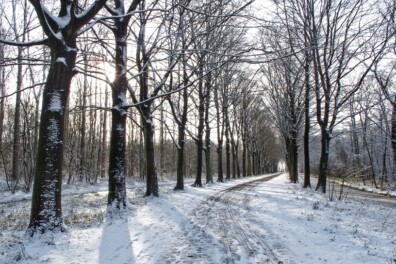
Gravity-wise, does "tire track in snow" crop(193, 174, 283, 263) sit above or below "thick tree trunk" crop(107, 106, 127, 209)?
below

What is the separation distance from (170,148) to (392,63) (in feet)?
150

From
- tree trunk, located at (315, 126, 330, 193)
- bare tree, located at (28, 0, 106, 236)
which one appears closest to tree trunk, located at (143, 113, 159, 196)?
bare tree, located at (28, 0, 106, 236)

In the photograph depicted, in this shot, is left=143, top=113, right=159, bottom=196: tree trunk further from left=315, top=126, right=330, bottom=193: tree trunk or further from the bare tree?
left=315, top=126, right=330, bottom=193: tree trunk

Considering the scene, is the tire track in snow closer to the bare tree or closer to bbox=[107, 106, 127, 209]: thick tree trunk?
bbox=[107, 106, 127, 209]: thick tree trunk

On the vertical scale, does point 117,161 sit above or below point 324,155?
below

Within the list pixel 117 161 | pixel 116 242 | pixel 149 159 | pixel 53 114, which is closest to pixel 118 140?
pixel 117 161

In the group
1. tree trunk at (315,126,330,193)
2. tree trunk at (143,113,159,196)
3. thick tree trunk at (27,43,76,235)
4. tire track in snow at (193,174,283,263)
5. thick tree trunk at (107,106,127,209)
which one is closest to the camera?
tire track in snow at (193,174,283,263)

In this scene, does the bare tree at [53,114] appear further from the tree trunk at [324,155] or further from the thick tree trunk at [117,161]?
the tree trunk at [324,155]

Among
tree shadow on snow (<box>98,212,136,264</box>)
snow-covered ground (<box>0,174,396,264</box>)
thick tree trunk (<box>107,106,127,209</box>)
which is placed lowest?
tree shadow on snow (<box>98,212,136,264</box>)

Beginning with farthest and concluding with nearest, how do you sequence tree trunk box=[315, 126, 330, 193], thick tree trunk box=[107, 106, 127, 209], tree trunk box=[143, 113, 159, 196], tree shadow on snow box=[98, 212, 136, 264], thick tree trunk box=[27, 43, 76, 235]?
tree trunk box=[315, 126, 330, 193]
tree trunk box=[143, 113, 159, 196]
thick tree trunk box=[107, 106, 127, 209]
thick tree trunk box=[27, 43, 76, 235]
tree shadow on snow box=[98, 212, 136, 264]

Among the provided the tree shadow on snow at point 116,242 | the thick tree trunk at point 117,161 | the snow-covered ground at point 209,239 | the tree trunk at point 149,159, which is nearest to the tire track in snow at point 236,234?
the snow-covered ground at point 209,239

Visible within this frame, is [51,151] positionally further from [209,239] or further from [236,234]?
[236,234]

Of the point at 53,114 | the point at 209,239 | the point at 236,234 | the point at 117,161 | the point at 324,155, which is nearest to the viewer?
the point at 209,239

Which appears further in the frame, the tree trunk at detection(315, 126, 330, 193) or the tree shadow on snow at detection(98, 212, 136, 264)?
the tree trunk at detection(315, 126, 330, 193)
